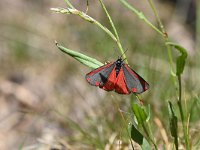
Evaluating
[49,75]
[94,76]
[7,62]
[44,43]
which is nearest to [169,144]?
[94,76]

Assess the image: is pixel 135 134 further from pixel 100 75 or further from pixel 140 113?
pixel 100 75

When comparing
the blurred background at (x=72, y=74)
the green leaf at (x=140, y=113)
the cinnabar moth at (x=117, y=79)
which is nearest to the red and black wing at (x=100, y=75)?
the cinnabar moth at (x=117, y=79)

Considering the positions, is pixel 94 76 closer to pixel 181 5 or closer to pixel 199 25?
pixel 199 25

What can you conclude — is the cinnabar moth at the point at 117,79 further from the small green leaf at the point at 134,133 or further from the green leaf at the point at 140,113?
the small green leaf at the point at 134,133

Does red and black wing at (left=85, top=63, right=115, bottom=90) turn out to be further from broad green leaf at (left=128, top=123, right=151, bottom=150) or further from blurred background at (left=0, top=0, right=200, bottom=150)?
blurred background at (left=0, top=0, right=200, bottom=150)


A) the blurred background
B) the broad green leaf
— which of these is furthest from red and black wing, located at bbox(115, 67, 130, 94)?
the blurred background
